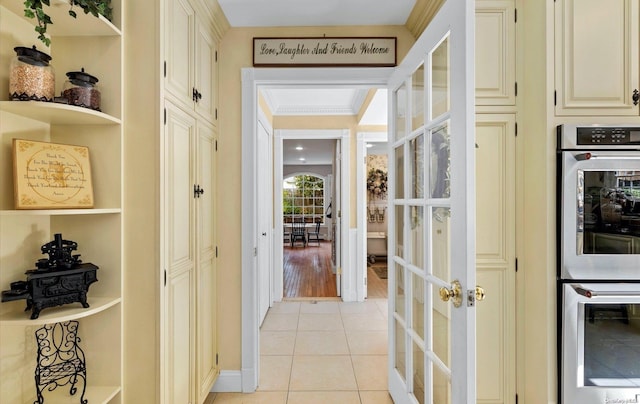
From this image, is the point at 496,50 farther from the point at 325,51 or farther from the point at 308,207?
the point at 308,207

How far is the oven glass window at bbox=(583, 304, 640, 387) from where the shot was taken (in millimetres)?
1336

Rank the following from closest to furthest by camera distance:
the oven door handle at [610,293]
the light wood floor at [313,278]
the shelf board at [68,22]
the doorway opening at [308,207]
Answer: the shelf board at [68,22] → the oven door handle at [610,293] → the light wood floor at [313,278] → the doorway opening at [308,207]

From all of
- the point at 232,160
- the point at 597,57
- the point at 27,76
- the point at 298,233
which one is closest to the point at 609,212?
the point at 597,57

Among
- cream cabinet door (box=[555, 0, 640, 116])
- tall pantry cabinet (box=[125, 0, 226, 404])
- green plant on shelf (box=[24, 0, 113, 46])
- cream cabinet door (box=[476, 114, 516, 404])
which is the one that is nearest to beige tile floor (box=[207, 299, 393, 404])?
tall pantry cabinet (box=[125, 0, 226, 404])

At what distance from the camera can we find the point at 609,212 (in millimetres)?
1335

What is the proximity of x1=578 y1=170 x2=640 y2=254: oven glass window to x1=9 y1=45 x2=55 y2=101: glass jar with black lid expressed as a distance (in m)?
2.16

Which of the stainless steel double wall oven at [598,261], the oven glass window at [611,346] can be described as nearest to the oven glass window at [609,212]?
the stainless steel double wall oven at [598,261]

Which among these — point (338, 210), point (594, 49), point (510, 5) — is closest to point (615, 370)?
point (594, 49)

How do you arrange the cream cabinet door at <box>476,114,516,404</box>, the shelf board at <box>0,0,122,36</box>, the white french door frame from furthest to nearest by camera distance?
the white french door frame → the cream cabinet door at <box>476,114,516,404</box> → the shelf board at <box>0,0,122,36</box>

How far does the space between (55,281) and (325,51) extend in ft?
6.41

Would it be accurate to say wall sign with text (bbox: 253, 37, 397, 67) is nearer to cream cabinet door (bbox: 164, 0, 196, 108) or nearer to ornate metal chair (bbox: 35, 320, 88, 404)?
cream cabinet door (bbox: 164, 0, 196, 108)

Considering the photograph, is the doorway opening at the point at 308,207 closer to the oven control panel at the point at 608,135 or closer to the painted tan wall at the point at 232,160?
the painted tan wall at the point at 232,160

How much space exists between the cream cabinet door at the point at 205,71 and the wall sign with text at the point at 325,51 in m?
0.30

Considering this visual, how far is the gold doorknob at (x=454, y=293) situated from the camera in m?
1.16
